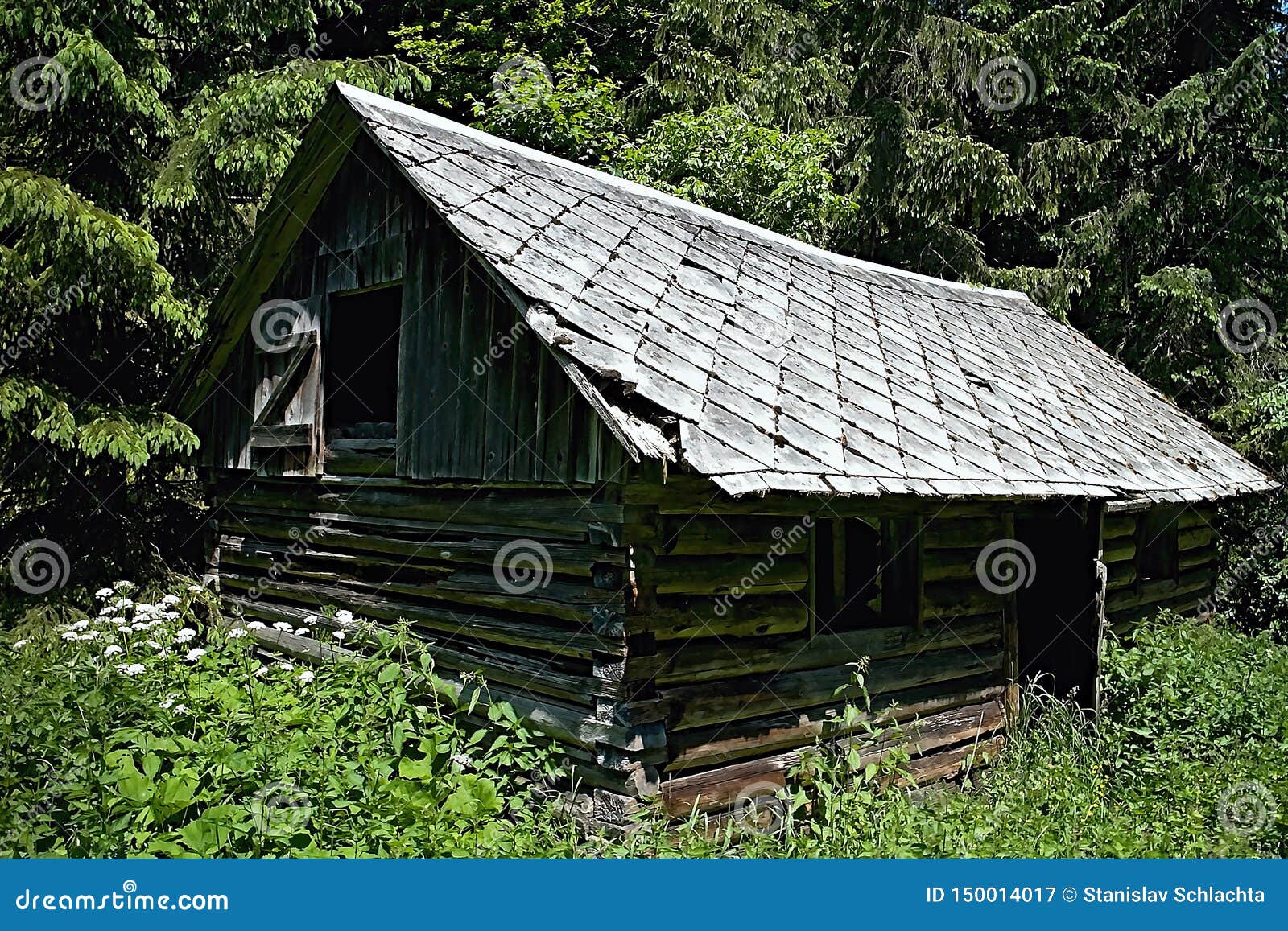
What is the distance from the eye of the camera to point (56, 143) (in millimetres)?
9070

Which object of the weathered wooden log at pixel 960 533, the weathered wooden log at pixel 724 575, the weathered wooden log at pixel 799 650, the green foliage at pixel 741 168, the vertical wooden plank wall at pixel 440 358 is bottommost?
the weathered wooden log at pixel 799 650

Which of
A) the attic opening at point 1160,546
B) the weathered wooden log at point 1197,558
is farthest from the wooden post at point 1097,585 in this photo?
the weathered wooden log at point 1197,558

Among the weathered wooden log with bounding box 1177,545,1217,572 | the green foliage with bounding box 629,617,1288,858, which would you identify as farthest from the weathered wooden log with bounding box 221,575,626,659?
the weathered wooden log with bounding box 1177,545,1217,572

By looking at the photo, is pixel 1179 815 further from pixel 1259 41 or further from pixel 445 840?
pixel 1259 41

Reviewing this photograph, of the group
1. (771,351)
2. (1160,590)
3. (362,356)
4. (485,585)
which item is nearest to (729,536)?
(771,351)

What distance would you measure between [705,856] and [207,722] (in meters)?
2.86

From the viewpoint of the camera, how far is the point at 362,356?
947cm

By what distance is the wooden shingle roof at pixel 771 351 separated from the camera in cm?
547

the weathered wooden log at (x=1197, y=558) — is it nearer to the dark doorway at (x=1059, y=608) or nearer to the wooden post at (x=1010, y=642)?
the dark doorway at (x=1059, y=608)

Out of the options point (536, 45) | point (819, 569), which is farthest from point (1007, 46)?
point (819, 569)

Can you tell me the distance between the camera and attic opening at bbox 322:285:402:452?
8344 millimetres

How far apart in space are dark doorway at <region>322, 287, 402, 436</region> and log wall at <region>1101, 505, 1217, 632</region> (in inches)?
277

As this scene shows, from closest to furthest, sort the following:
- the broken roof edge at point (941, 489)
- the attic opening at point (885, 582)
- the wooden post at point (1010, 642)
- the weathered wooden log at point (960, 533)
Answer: the broken roof edge at point (941, 489) → the attic opening at point (885, 582) → the weathered wooden log at point (960, 533) → the wooden post at point (1010, 642)

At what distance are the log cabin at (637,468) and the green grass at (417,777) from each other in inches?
15.9
